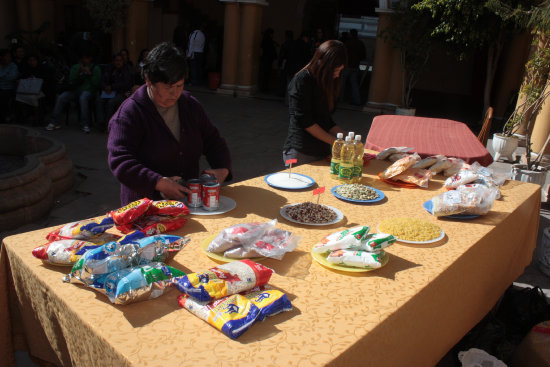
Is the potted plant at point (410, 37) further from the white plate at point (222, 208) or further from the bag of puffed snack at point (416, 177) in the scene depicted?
the white plate at point (222, 208)

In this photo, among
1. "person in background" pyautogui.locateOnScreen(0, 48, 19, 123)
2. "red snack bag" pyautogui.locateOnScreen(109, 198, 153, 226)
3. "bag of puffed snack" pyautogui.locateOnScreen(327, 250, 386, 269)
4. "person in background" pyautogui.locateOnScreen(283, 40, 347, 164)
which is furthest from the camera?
"person in background" pyautogui.locateOnScreen(0, 48, 19, 123)

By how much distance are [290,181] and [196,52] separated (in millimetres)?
10453

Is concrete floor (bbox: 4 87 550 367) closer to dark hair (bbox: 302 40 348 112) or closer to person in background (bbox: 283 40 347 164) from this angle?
person in background (bbox: 283 40 347 164)

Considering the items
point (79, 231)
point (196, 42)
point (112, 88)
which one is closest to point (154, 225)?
point (79, 231)

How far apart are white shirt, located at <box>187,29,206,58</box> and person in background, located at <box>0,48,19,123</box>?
5.02m

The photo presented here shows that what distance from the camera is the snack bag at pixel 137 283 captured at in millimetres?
1292

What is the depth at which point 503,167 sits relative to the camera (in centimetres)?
688

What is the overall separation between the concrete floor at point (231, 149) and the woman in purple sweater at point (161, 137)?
3.93 feet

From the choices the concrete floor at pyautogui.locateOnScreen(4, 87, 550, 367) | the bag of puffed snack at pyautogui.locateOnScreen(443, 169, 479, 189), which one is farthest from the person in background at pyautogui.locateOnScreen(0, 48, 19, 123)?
the bag of puffed snack at pyautogui.locateOnScreen(443, 169, 479, 189)

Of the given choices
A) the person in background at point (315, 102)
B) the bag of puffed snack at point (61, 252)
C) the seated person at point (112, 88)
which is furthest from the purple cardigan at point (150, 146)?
the seated person at point (112, 88)

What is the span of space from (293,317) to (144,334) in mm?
428

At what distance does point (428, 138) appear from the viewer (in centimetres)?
378

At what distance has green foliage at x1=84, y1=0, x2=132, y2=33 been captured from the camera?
442 inches

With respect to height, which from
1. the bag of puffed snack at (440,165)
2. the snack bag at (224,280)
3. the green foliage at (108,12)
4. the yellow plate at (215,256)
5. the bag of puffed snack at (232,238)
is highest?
the green foliage at (108,12)
